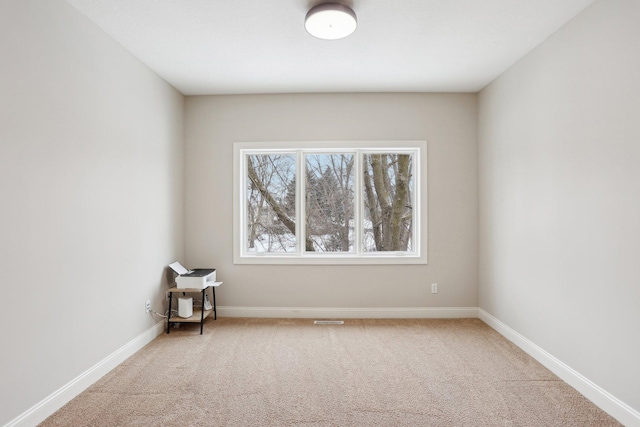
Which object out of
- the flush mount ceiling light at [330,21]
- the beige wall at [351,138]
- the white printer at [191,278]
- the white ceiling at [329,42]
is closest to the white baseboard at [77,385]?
the white printer at [191,278]

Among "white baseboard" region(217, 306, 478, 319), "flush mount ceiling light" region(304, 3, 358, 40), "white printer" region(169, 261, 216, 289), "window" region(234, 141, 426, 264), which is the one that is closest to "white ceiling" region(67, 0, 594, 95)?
"flush mount ceiling light" region(304, 3, 358, 40)

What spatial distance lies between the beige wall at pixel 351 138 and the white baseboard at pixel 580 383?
96 centimetres

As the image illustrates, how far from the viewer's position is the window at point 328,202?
437 cm

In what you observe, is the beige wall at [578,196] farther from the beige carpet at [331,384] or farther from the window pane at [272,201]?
the window pane at [272,201]

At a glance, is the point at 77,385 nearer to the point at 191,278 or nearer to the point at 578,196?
the point at 191,278

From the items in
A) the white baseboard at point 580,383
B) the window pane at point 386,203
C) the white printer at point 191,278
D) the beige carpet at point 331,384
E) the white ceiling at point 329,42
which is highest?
the white ceiling at point 329,42

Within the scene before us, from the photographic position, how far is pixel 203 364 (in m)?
2.98

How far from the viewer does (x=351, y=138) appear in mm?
4281

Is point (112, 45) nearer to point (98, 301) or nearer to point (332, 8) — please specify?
point (332, 8)

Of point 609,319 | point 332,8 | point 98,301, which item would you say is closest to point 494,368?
point 609,319

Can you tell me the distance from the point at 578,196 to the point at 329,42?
2226 mm

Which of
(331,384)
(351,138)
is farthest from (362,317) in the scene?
(351,138)

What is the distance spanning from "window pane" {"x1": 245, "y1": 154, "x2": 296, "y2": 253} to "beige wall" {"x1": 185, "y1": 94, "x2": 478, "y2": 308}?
259 millimetres

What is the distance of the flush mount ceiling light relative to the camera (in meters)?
2.39
